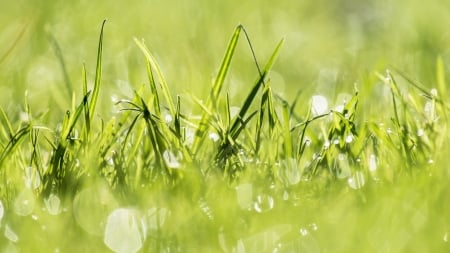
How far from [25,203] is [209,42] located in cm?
182

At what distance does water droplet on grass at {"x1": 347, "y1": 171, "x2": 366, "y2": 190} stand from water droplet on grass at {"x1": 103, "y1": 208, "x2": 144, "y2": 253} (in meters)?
0.40

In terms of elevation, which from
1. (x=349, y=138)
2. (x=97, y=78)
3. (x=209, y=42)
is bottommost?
(x=349, y=138)

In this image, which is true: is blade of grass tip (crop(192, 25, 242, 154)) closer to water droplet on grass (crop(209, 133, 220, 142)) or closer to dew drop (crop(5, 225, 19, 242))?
water droplet on grass (crop(209, 133, 220, 142))

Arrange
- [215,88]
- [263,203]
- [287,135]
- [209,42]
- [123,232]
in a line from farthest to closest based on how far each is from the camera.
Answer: [209,42]
[215,88]
[287,135]
[263,203]
[123,232]

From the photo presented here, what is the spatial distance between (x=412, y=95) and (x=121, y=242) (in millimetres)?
866

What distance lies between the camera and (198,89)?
243 centimetres

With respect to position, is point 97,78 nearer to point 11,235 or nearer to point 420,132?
point 11,235

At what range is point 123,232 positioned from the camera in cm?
141

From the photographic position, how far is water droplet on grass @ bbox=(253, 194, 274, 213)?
151cm

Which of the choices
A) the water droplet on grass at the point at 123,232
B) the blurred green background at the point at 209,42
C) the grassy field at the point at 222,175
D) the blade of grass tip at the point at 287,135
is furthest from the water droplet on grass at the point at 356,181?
the blurred green background at the point at 209,42

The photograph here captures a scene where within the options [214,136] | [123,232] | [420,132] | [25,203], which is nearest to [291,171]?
[214,136]

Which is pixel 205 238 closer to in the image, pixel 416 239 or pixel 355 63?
pixel 416 239

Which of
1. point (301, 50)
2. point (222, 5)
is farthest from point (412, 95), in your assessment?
point (222, 5)

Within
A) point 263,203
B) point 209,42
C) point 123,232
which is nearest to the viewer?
point 123,232
